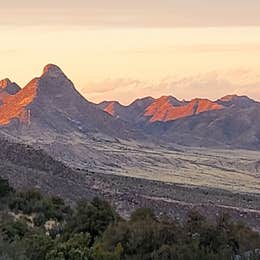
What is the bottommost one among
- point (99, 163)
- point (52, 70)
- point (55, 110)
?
point (99, 163)

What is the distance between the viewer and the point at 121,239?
23.3 meters

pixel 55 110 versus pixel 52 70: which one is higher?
pixel 52 70

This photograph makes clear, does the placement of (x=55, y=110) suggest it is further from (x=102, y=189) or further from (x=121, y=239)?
(x=121, y=239)

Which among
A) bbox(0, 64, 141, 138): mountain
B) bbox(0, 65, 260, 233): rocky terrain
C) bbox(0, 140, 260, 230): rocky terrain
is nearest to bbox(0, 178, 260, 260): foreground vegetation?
bbox(0, 140, 260, 230): rocky terrain

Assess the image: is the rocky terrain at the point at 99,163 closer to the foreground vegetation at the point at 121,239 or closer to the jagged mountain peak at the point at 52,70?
the jagged mountain peak at the point at 52,70

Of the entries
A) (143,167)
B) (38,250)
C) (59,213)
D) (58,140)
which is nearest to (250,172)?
(143,167)

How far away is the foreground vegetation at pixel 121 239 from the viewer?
70.5 ft

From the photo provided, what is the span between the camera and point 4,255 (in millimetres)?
18875

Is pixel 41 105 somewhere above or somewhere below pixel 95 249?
above

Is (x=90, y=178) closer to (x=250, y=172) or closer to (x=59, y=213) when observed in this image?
(x=59, y=213)

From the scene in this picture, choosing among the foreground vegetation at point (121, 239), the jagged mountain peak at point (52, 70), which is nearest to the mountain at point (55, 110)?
the jagged mountain peak at point (52, 70)

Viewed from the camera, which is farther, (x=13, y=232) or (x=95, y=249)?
(x=13, y=232)

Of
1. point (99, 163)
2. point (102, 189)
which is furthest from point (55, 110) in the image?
point (102, 189)

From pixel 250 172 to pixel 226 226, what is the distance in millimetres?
121227
